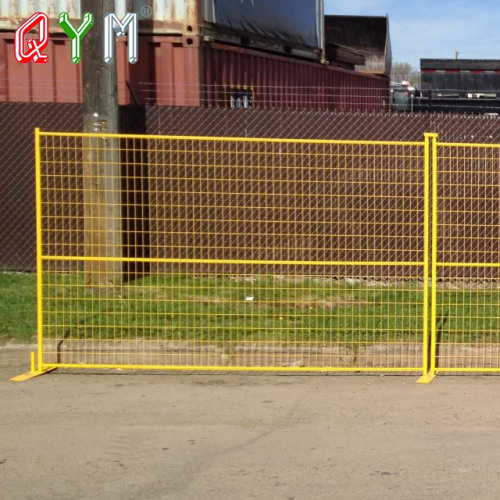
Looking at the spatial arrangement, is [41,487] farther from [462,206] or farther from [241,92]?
[241,92]

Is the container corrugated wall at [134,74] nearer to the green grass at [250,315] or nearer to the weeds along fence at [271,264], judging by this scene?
the weeds along fence at [271,264]

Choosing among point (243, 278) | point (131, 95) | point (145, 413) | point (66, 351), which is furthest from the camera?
point (131, 95)

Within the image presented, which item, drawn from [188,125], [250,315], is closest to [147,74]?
[188,125]

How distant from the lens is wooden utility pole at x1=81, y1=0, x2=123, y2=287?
1038 centimetres

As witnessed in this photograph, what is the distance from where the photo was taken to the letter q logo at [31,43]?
44.1 feet

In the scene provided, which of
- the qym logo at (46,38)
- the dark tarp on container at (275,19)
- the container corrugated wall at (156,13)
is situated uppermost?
the dark tarp on container at (275,19)

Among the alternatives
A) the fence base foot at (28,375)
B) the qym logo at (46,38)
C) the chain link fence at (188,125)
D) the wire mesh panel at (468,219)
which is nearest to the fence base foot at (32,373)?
the fence base foot at (28,375)

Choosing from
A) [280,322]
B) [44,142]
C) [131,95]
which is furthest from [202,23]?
[280,322]

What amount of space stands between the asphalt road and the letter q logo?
6456 mm

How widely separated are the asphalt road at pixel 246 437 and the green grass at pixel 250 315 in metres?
0.69

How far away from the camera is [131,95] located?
43.1ft

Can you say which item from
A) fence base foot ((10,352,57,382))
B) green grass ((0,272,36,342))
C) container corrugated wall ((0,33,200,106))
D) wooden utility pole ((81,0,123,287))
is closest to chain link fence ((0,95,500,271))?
green grass ((0,272,36,342))

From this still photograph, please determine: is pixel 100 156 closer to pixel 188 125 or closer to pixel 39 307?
pixel 188 125

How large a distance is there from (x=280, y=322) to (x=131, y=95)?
5.43 m
